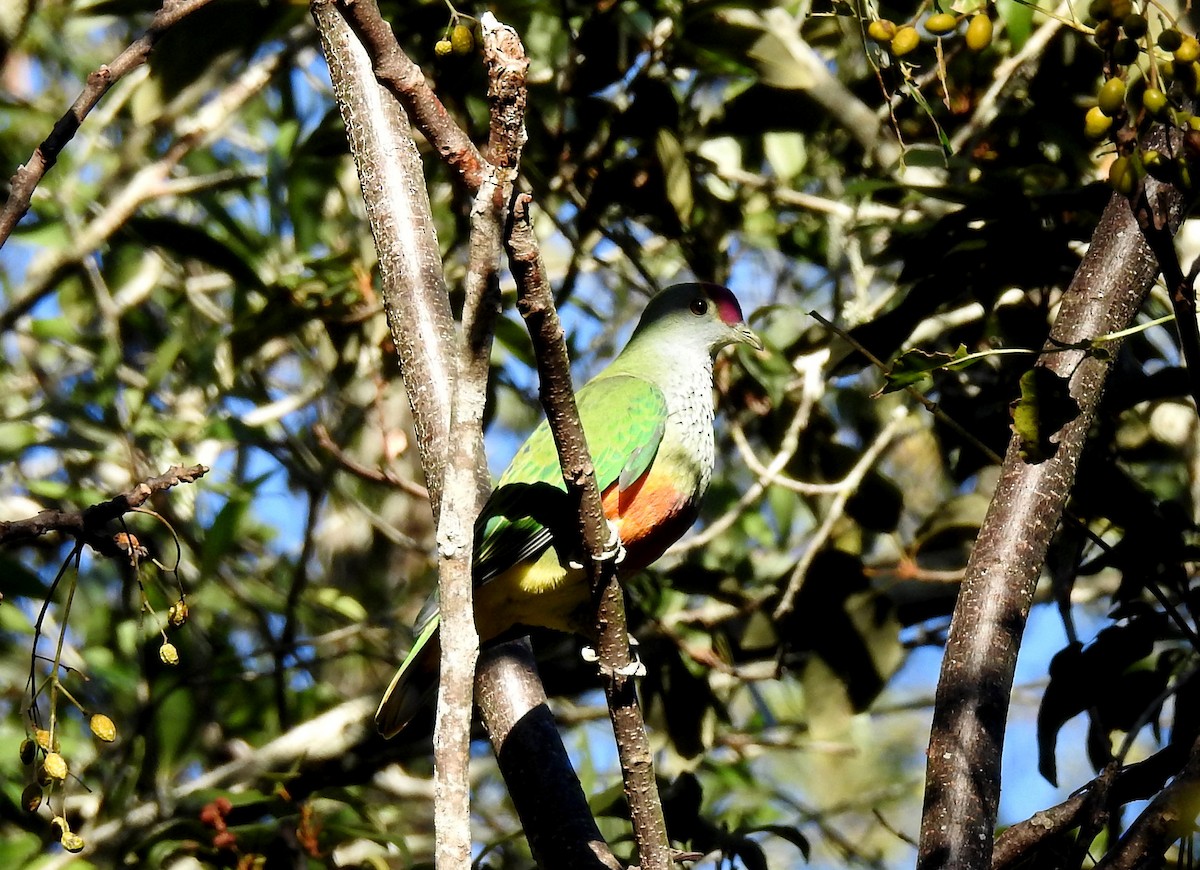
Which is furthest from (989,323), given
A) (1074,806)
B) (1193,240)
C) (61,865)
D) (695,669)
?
(61,865)

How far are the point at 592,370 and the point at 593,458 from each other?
9.05ft

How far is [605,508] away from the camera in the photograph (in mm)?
3314

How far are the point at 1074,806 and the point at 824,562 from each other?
183 cm

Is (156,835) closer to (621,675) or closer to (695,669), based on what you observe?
(695,669)

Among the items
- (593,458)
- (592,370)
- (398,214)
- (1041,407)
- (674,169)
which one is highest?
(592,370)

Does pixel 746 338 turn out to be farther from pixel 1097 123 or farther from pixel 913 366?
pixel 1097 123

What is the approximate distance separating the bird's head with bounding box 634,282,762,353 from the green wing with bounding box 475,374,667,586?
0.94 ft

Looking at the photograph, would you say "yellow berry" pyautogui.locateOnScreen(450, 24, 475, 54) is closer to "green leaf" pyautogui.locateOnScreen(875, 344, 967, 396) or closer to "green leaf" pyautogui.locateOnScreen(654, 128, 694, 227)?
"green leaf" pyautogui.locateOnScreen(875, 344, 967, 396)

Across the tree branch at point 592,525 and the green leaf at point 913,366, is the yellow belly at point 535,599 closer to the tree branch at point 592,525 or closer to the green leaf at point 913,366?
the tree branch at point 592,525

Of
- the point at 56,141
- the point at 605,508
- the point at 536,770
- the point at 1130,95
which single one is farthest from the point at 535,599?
the point at 1130,95

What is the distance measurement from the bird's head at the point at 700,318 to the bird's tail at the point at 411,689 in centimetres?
125

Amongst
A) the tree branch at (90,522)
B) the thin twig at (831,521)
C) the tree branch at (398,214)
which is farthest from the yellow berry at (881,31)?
the thin twig at (831,521)

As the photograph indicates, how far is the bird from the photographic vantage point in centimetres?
311

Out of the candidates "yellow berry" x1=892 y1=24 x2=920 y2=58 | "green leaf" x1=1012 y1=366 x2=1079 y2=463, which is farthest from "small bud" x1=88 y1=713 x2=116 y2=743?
"yellow berry" x1=892 y1=24 x2=920 y2=58
